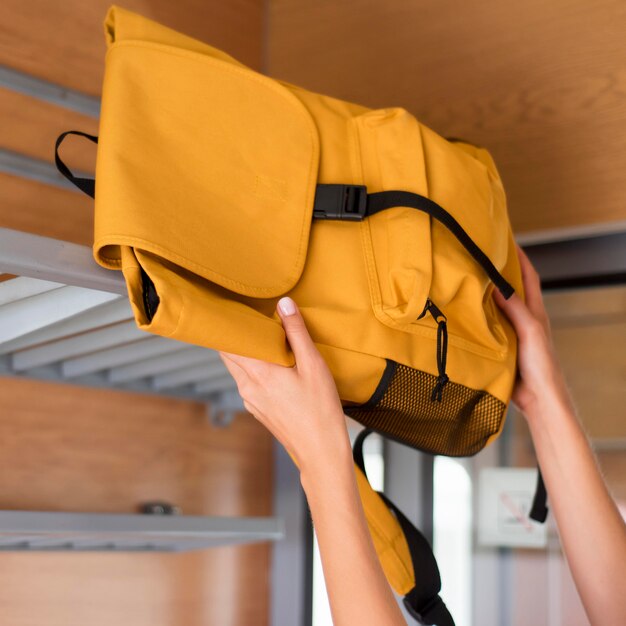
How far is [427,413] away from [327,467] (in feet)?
0.59

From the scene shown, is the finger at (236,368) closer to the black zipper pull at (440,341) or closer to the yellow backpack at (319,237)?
the yellow backpack at (319,237)

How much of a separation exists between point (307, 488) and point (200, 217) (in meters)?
0.28

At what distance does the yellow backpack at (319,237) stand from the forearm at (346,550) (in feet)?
0.33

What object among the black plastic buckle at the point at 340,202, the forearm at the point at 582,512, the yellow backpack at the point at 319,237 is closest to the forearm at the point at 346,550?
A: the yellow backpack at the point at 319,237

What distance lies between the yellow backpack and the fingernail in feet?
0.05

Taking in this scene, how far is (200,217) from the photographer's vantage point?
77 cm

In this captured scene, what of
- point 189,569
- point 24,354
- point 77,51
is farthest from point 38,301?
point 189,569

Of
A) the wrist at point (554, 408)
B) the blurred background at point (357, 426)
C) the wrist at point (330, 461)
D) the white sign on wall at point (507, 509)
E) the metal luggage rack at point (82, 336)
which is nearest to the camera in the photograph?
the metal luggage rack at point (82, 336)

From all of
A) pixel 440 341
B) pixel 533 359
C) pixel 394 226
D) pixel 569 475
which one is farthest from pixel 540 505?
pixel 394 226

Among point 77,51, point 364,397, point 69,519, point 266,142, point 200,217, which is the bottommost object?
point 69,519

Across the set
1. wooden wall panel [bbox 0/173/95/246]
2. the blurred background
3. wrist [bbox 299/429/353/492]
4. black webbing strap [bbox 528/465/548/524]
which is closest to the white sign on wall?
the blurred background

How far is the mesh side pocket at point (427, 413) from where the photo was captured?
2.94 feet

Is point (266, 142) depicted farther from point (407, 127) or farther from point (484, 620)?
point (484, 620)

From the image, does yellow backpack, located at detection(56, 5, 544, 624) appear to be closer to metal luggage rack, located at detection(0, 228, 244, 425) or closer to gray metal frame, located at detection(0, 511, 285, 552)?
metal luggage rack, located at detection(0, 228, 244, 425)
